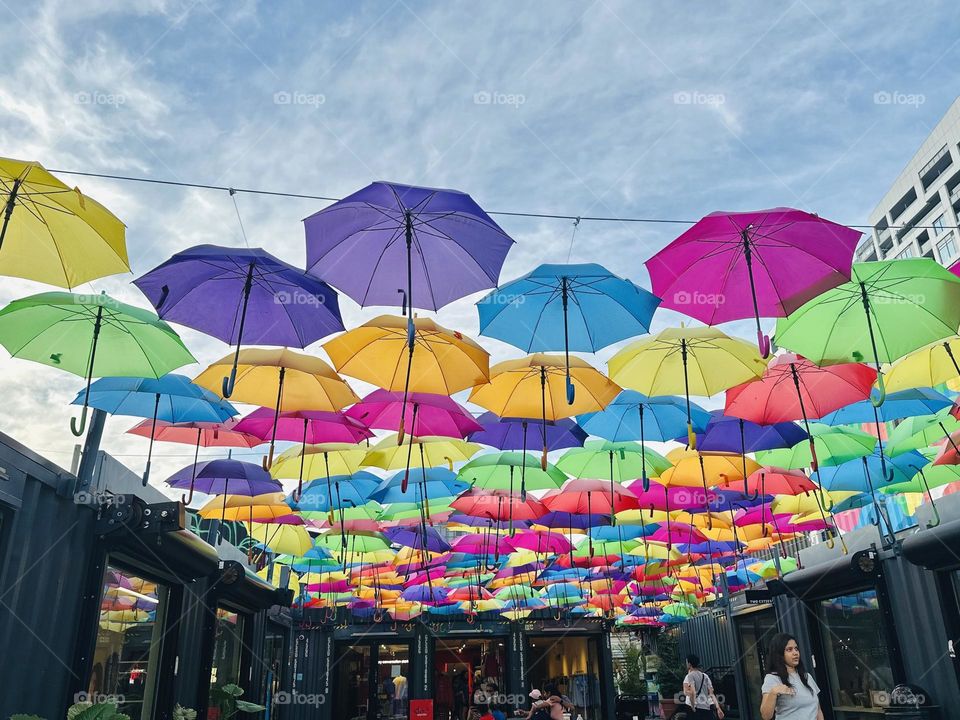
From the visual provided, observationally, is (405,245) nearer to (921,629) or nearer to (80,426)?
(80,426)

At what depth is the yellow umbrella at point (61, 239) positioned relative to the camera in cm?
434

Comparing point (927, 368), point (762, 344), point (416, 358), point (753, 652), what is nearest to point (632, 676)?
point (753, 652)

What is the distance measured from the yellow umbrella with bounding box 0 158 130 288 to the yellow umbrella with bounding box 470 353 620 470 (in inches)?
133

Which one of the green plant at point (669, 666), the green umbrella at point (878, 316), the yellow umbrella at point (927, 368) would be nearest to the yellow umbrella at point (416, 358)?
the green umbrella at point (878, 316)

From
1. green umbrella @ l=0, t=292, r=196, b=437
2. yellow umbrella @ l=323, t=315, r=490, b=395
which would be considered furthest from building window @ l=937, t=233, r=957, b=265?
green umbrella @ l=0, t=292, r=196, b=437

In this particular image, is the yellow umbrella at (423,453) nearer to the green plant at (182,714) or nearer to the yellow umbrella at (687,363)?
the yellow umbrella at (687,363)

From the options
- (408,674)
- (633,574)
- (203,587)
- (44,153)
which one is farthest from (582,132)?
(408,674)

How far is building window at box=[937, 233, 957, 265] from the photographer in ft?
125

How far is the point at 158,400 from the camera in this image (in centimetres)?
688

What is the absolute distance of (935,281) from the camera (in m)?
5.18

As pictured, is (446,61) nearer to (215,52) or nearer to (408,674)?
(215,52)

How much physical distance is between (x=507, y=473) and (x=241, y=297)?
4776mm

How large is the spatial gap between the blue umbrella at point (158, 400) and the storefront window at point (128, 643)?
1.31 metres

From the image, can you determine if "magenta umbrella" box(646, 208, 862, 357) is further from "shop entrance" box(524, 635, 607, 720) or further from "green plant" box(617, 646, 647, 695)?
"green plant" box(617, 646, 647, 695)
